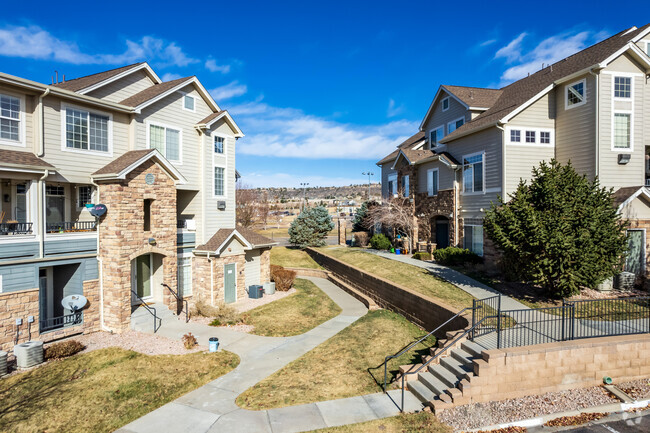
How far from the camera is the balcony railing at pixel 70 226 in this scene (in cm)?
1461

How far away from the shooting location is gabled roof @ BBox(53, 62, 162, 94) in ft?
53.3

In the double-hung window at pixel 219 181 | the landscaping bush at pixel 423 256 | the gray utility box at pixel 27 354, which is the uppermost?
the double-hung window at pixel 219 181

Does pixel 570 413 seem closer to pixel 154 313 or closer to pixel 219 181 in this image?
pixel 154 313

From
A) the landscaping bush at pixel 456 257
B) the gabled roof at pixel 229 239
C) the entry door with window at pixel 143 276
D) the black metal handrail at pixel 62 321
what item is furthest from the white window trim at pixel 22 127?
the landscaping bush at pixel 456 257

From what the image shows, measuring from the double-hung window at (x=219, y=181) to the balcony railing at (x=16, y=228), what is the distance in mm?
9138

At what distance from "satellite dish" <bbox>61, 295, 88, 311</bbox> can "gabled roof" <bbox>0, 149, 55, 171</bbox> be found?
16.6ft

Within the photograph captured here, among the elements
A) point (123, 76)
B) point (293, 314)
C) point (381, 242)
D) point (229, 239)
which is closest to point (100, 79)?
point (123, 76)

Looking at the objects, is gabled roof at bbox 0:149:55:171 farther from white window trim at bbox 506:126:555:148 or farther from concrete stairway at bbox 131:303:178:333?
white window trim at bbox 506:126:555:148

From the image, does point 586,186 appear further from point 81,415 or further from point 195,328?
point 81,415

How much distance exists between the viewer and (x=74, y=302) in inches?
571

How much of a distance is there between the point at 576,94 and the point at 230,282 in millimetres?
21342

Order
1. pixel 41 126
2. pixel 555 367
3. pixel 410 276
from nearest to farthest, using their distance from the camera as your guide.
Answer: pixel 555 367 → pixel 41 126 → pixel 410 276

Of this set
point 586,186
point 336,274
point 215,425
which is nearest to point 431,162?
point 336,274

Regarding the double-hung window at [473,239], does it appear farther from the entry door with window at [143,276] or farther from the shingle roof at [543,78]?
the entry door with window at [143,276]
